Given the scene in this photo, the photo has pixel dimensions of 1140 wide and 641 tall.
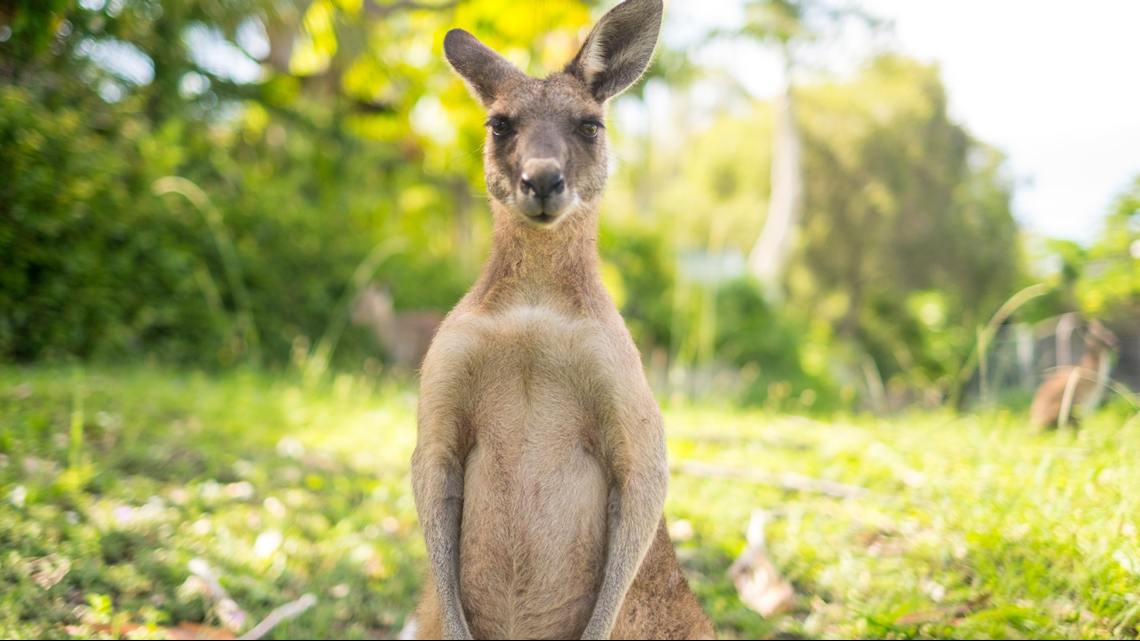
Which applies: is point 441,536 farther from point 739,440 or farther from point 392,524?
point 739,440

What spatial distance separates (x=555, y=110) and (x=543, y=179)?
347 millimetres

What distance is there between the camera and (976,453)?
4160 mm

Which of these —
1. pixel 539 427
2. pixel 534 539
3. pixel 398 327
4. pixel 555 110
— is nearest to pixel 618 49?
pixel 555 110

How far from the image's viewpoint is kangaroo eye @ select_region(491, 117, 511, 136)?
2.18 meters

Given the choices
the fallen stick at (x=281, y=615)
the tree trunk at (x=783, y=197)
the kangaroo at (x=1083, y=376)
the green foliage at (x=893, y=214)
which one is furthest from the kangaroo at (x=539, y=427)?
the tree trunk at (x=783, y=197)

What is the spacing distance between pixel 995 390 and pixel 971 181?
1346 centimetres

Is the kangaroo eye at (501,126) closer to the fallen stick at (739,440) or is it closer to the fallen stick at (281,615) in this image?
the fallen stick at (281,615)

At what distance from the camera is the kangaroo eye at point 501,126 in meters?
2.18

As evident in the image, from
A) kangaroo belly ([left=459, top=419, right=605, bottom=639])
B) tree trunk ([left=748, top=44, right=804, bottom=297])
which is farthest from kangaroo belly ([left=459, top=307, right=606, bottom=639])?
tree trunk ([left=748, top=44, right=804, bottom=297])

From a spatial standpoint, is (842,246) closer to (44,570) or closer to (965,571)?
(965,571)

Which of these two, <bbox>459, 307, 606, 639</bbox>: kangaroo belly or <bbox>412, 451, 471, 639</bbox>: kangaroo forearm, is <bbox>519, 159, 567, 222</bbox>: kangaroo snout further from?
<bbox>412, 451, 471, 639</bbox>: kangaroo forearm

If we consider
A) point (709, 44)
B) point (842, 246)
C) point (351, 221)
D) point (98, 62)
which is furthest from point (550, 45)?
point (842, 246)

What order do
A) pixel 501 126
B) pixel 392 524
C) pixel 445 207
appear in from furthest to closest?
1. pixel 445 207
2. pixel 392 524
3. pixel 501 126

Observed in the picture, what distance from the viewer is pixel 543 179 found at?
192cm
